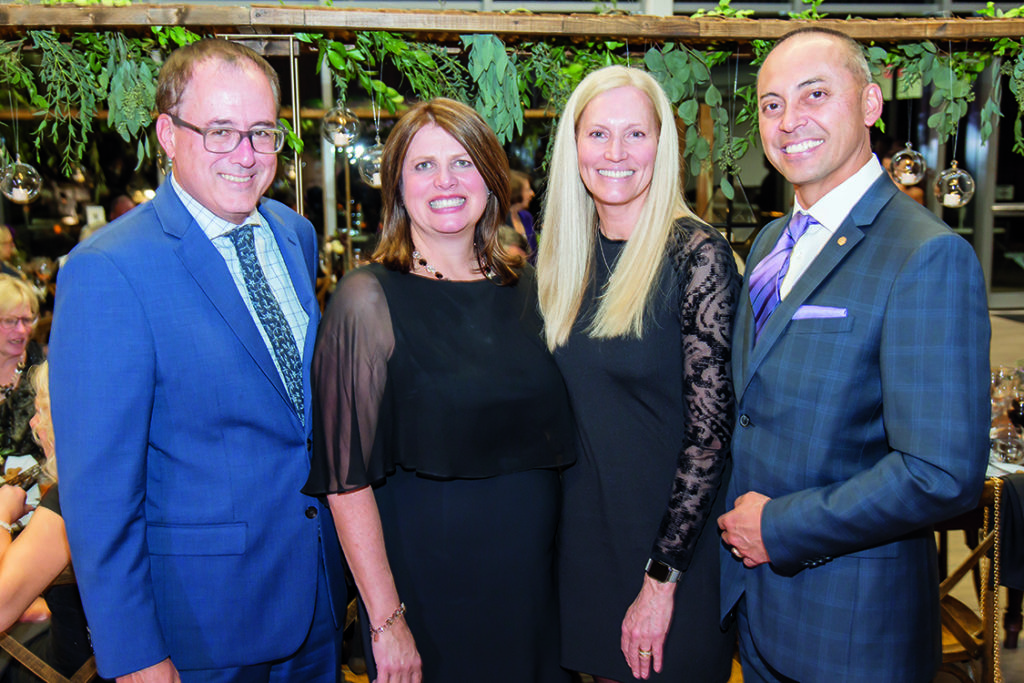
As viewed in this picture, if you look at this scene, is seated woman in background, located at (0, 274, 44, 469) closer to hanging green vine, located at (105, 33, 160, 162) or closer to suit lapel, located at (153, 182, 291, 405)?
hanging green vine, located at (105, 33, 160, 162)

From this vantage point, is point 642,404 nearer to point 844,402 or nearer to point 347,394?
point 844,402

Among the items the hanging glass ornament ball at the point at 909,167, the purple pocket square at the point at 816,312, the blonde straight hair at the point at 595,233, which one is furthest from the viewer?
the hanging glass ornament ball at the point at 909,167

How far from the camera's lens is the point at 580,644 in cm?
190

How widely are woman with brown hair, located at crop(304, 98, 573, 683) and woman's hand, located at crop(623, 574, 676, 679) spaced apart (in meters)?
0.20

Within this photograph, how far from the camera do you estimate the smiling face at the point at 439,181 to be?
6.07 ft

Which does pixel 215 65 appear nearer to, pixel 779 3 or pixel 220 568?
pixel 220 568

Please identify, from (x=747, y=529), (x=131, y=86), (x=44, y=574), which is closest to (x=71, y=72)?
(x=131, y=86)

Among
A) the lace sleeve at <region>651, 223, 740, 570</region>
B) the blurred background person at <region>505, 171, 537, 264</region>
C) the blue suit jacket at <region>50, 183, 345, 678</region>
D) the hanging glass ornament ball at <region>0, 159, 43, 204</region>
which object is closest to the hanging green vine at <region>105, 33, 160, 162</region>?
the hanging glass ornament ball at <region>0, 159, 43, 204</region>

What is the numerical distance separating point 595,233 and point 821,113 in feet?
1.98

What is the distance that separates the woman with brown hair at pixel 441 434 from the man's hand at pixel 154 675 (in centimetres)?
40

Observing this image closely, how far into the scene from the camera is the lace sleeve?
172 cm

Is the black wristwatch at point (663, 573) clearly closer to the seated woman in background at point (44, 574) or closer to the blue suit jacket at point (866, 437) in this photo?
the blue suit jacket at point (866, 437)

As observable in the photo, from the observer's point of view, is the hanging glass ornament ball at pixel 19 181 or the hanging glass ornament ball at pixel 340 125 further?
the hanging glass ornament ball at pixel 340 125

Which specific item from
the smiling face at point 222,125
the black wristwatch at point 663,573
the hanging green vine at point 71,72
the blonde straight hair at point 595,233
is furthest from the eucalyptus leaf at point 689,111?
the hanging green vine at point 71,72
